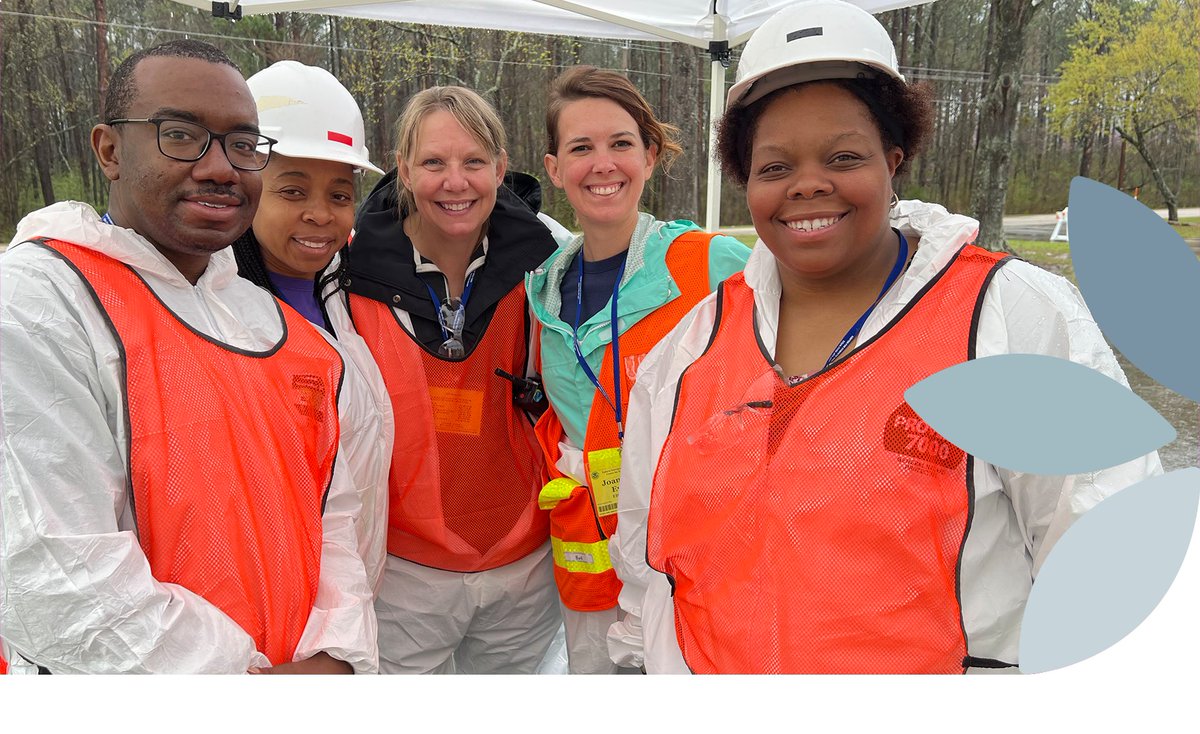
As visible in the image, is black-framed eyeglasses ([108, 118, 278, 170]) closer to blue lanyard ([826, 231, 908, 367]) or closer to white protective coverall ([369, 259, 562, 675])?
white protective coverall ([369, 259, 562, 675])

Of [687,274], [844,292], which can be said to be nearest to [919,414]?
[844,292]

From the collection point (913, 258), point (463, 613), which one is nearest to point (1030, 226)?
point (913, 258)

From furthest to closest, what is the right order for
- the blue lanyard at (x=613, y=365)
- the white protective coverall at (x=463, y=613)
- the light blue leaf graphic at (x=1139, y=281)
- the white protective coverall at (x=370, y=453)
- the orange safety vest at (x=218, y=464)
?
the white protective coverall at (x=463, y=613)
the blue lanyard at (x=613, y=365)
the white protective coverall at (x=370, y=453)
the orange safety vest at (x=218, y=464)
the light blue leaf graphic at (x=1139, y=281)

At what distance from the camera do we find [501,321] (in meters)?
2.30

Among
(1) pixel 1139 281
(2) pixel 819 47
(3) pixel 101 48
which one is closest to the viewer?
(1) pixel 1139 281

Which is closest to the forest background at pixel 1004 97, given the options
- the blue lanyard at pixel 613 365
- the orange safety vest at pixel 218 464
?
the orange safety vest at pixel 218 464

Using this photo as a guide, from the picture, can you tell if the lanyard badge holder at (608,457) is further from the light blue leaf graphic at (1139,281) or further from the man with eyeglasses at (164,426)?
the light blue leaf graphic at (1139,281)

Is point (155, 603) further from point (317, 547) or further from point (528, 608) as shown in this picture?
point (528, 608)

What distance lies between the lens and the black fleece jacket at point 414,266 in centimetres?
220

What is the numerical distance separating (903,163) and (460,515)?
1.51m

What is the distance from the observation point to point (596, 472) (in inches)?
84.5

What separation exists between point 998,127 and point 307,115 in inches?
62.0

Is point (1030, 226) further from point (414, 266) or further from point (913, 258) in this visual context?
point (414, 266)

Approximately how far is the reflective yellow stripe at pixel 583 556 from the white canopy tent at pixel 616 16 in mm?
2272
